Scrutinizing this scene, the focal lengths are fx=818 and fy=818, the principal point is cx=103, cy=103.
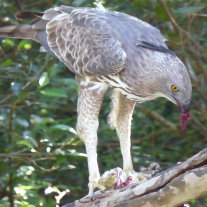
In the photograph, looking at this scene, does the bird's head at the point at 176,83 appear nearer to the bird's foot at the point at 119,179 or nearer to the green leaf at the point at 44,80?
the bird's foot at the point at 119,179

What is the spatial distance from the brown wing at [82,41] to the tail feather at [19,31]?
5cm

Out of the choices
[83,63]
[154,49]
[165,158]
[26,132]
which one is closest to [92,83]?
[83,63]

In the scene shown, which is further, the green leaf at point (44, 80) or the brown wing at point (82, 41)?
the green leaf at point (44, 80)

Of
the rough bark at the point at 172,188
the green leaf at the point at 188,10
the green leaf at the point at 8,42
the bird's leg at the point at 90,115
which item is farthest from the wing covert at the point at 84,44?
the rough bark at the point at 172,188

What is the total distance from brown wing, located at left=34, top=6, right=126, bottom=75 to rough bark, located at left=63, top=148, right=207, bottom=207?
0.98 m

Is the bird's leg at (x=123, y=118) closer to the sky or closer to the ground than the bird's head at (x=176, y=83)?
closer to the ground

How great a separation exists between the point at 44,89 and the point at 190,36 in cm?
126

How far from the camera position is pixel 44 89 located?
5.75m

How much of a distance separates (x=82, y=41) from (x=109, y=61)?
39cm

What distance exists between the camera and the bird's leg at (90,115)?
5.40 m

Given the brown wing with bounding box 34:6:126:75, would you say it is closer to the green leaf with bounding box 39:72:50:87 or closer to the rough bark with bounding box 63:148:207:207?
the green leaf with bounding box 39:72:50:87

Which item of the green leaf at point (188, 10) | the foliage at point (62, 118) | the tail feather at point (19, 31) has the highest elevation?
the green leaf at point (188, 10)

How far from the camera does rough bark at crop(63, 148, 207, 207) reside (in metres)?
4.15

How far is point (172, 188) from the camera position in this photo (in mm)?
4258
